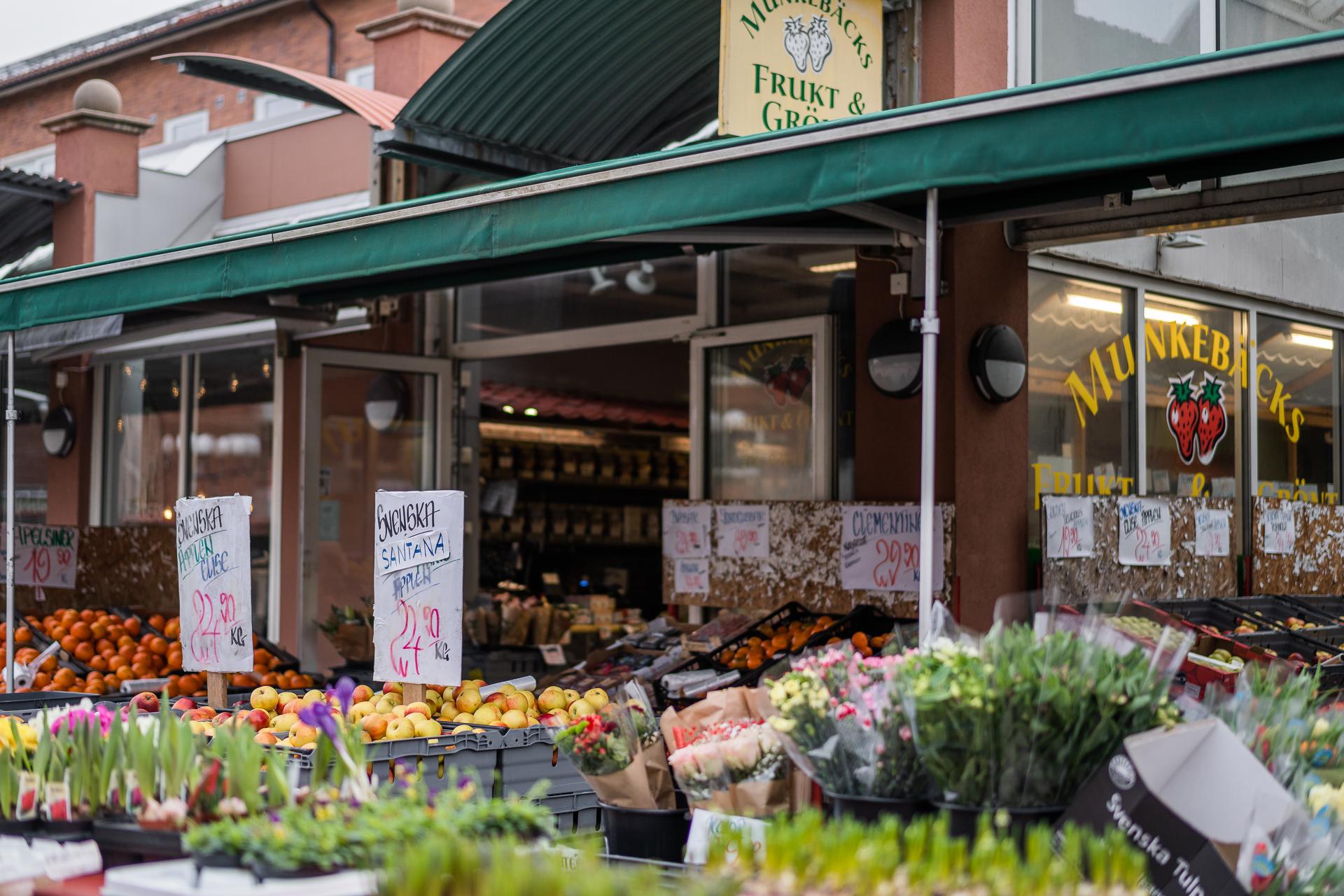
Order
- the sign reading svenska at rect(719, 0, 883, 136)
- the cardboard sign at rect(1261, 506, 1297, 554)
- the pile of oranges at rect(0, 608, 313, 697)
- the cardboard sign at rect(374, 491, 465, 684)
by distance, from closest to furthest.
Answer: the cardboard sign at rect(374, 491, 465, 684)
the sign reading svenska at rect(719, 0, 883, 136)
the pile of oranges at rect(0, 608, 313, 697)
the cardboard sign at rect(1261, 506, 1297, 554)

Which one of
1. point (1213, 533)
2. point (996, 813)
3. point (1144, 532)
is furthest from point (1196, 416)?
point (996, 813)

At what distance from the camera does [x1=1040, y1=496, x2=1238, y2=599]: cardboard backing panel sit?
23.6 ft

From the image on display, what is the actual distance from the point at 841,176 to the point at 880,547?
3.19 m

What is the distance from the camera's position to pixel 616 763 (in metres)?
3.68

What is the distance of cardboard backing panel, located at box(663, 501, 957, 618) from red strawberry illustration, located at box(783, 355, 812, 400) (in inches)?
28.2

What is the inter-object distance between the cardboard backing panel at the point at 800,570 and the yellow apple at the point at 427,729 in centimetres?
283

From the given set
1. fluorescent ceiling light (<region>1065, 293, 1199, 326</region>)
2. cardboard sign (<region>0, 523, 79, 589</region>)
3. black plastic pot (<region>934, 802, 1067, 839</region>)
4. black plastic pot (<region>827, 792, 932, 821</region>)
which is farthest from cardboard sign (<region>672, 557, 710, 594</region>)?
black plastic pot (<region>934, 802, 1067, 839</region>)

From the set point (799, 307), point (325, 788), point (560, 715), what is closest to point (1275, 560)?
point (799, 307)

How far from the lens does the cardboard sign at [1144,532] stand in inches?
A: 296

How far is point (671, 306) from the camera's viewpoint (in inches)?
349

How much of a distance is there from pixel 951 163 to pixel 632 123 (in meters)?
5.21

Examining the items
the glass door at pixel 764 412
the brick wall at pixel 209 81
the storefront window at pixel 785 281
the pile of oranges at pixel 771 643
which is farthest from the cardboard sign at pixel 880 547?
the brick wall at pixel 209 81

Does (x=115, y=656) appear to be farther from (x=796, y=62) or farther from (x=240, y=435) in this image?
(x=796, y=62)

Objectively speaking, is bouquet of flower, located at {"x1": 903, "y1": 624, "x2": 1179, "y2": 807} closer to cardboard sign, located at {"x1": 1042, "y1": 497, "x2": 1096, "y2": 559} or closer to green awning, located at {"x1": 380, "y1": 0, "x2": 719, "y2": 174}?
cardboard sign, located at {"x1": 1042, "y1": 497, "x2": 1096, "y2": 559}
